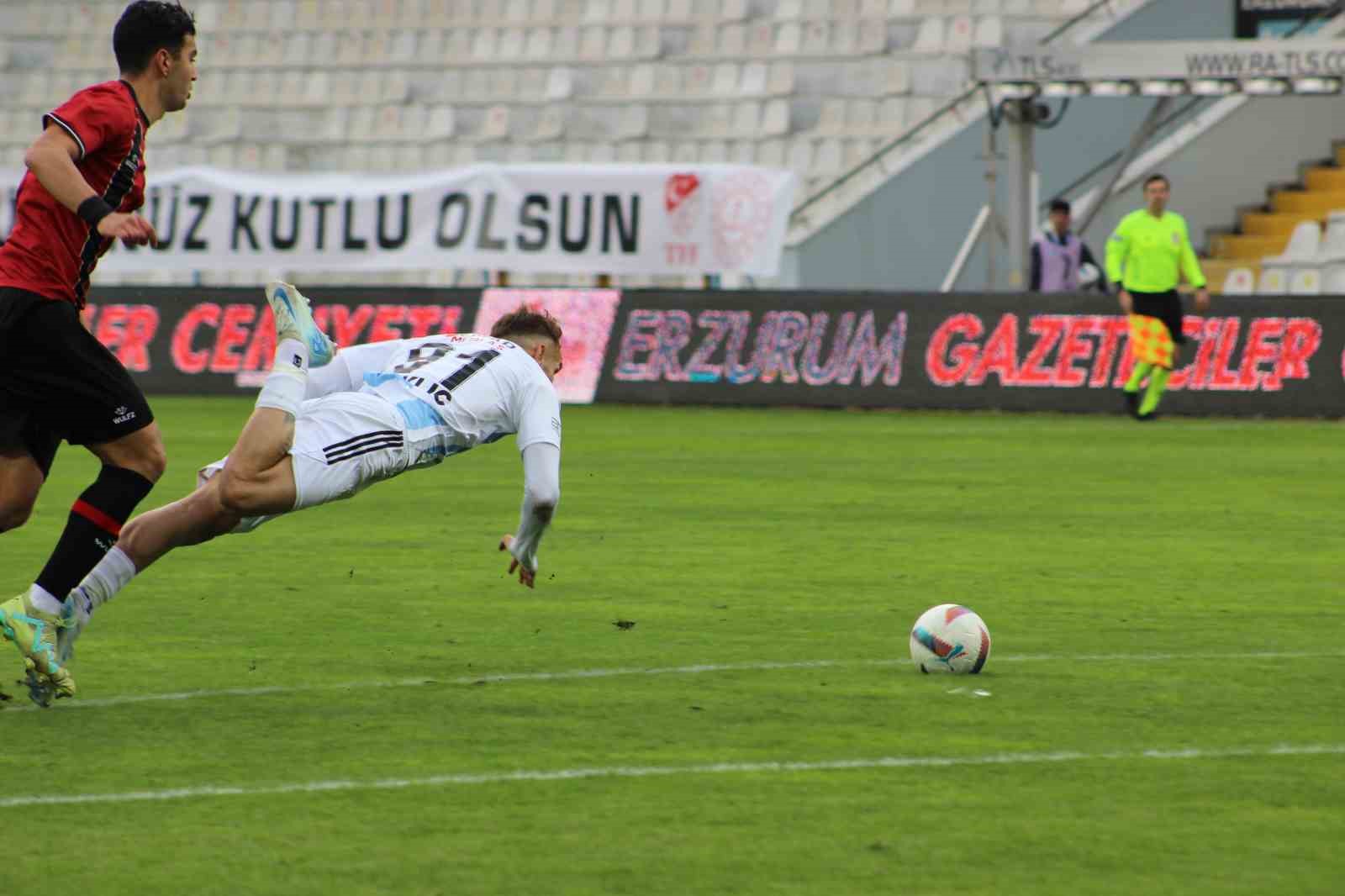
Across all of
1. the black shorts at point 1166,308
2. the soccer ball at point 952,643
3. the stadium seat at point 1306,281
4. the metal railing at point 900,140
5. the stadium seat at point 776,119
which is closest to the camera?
the soccer ball at point 952,643

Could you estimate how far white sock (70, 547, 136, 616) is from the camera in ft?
23.2

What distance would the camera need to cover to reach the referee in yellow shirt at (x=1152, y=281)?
814 inches

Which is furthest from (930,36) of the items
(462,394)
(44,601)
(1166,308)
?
(44,601)

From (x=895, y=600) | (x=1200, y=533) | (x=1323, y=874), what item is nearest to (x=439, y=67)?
(x=1200, y=533)

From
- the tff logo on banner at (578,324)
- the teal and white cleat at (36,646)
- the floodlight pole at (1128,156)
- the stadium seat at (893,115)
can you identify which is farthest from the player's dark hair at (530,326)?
the stadium seat at (893,115)

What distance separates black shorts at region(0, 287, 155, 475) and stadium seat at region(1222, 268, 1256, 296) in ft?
68.7

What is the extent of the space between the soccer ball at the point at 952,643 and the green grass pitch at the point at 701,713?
0.08m

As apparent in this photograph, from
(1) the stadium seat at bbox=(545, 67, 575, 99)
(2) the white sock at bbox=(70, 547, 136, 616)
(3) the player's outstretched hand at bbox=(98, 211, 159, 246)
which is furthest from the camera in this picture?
(1) the stadium seat at bbox=(545, 67, 575, 99)

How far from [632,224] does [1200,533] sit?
13.8 m

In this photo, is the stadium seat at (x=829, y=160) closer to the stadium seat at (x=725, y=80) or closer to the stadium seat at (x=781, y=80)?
the stadium seat at (x=781, y=80)

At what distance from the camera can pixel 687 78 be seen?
106 feet

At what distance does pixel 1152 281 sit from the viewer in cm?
2072

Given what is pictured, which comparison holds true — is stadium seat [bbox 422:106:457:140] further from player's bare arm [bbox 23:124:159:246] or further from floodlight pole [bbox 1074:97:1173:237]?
player's bare arm [bbox 23:124:159:246]

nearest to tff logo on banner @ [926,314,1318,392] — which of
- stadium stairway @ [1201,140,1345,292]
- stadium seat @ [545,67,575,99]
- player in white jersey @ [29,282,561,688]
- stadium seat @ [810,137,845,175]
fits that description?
stadium stairway @ [1201,140,1345,292]
